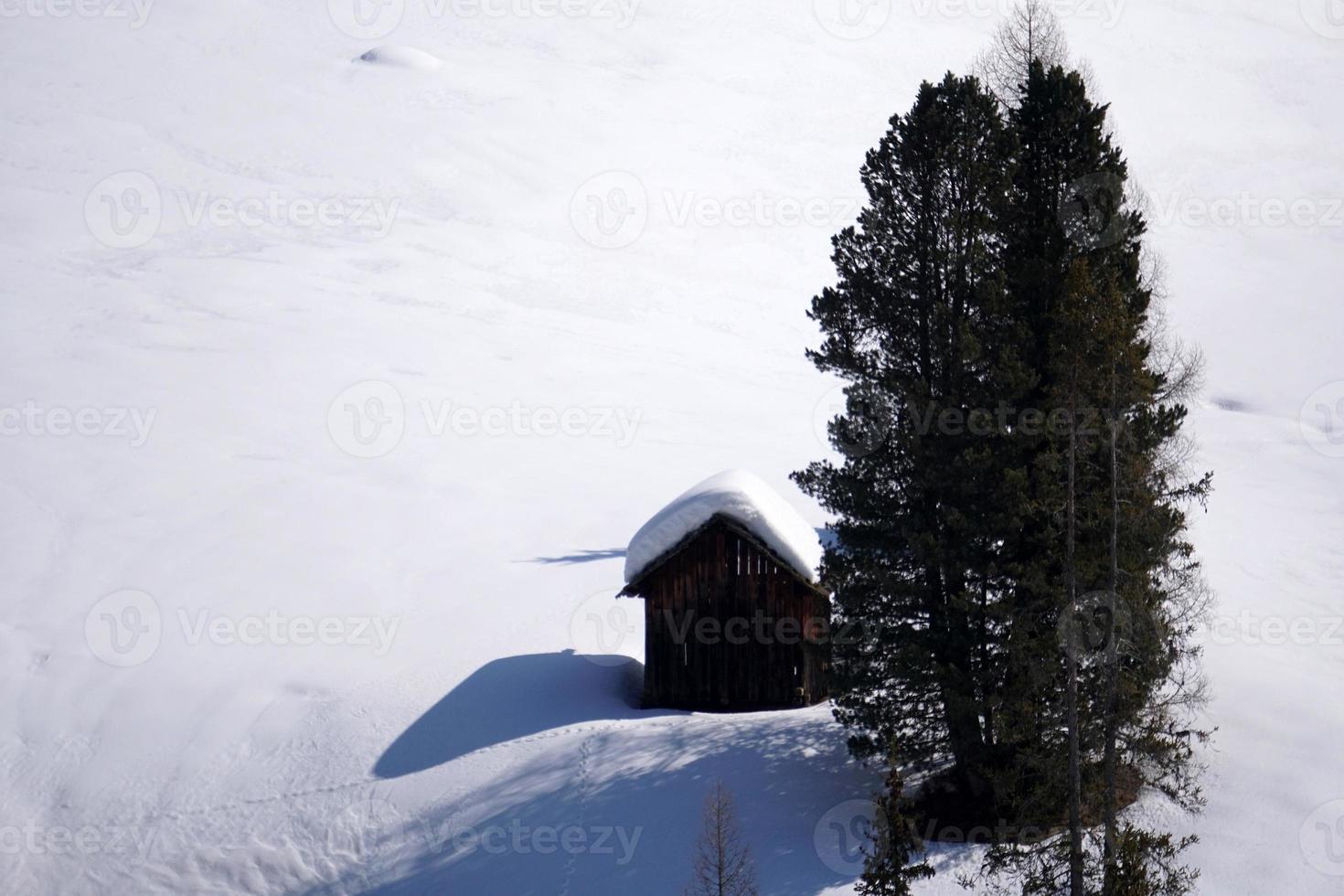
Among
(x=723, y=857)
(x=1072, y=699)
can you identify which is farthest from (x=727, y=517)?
(x=1072, y=699)

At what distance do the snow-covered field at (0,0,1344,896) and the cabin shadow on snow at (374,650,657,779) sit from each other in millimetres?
121

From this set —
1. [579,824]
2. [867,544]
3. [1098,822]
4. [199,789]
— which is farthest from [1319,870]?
[199,789]

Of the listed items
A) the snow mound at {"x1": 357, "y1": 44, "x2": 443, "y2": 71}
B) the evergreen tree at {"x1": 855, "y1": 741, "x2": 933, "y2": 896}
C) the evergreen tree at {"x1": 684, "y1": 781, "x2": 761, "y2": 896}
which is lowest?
the evergreen tree at {"x1": 684, "y1": 781, "x2": 761, "y2": 896}

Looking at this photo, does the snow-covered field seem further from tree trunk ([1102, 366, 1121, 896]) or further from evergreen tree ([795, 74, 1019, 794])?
tree trunk ([1102, 366, 1121, 896])

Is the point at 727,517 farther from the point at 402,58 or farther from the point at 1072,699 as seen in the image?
the point at 402,58

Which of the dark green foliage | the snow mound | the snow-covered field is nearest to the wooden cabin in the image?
the snow-covered field

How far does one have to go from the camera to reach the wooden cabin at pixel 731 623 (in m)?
26.6

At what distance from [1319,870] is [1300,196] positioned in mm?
66163

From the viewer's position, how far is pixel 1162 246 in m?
73.6

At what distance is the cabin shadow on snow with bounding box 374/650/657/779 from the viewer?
2506 centimetres

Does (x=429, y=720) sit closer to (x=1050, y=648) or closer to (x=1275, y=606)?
(x=1050, y=648)

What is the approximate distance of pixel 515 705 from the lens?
2658 cm

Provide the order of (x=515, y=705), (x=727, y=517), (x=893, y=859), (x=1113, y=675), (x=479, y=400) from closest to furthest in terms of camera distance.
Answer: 1. (x=893, y=859)
2. (x=1113, y=675)
3. (x=727, y=517)
4. (x=515, y=705)
5. (x=479, y=400)

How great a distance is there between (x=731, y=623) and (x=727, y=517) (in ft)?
7.39
